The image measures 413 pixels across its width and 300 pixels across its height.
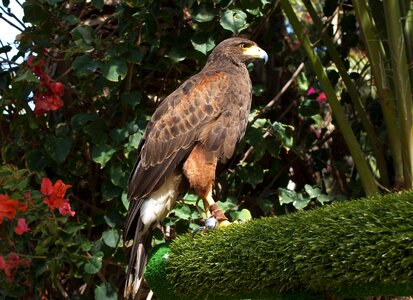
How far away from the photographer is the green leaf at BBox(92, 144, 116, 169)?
405cm

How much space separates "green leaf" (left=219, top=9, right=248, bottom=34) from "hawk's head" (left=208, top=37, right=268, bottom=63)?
0.32 feet

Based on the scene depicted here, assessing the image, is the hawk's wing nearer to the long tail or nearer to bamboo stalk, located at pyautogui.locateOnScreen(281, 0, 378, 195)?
the long tail

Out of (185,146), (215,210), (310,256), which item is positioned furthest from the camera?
(185,146)

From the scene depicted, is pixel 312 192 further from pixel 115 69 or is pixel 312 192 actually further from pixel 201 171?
pixel 115 69

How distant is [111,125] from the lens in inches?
178

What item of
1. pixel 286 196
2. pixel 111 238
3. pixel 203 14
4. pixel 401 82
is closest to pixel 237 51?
pixel 203 14

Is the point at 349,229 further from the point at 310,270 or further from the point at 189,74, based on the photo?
the point at 189,74

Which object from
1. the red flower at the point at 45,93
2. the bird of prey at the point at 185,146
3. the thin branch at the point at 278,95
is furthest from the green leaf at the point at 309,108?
the red flower at the point at 45,93

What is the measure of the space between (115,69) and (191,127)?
20.0 inches

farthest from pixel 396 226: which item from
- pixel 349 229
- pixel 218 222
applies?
pixel 218 222

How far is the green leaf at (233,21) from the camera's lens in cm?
404

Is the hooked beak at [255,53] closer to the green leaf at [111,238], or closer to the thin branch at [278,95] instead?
the thin branch at [278,95]

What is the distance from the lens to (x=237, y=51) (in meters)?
4.14

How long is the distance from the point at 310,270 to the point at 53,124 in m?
2.79
